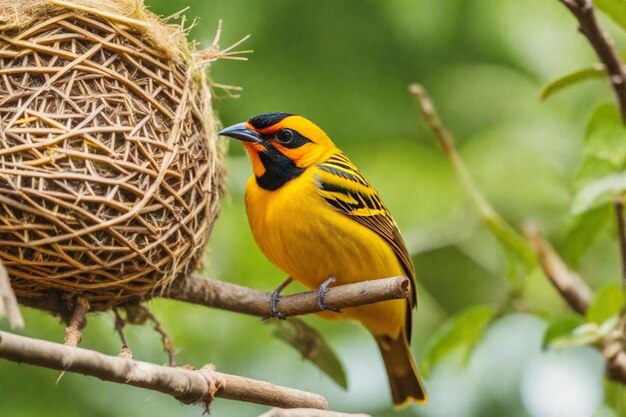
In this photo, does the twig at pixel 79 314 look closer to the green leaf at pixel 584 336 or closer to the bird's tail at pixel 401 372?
the bird's tail at pixel 401 372

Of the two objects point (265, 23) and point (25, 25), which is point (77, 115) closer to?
point (25, 25)

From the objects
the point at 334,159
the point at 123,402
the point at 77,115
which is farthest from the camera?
the point at 123,402

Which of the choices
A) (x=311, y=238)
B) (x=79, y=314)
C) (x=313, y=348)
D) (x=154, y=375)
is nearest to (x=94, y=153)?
(x=79, y=314)

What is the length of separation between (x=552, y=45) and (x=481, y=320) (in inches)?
105

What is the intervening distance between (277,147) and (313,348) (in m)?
0.88

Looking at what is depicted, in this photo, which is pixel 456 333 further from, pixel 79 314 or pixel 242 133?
pixel 79 314

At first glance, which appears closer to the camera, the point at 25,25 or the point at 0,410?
the point at 25,25

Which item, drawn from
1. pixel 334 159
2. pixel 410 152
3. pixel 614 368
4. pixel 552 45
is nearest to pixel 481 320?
pixel 614 368

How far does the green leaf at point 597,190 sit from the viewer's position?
373 cm

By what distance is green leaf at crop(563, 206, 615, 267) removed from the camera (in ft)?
14.0

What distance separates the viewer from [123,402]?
4930mm

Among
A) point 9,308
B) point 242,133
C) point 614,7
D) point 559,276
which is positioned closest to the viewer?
point 9,308

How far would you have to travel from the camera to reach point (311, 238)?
4008 mm

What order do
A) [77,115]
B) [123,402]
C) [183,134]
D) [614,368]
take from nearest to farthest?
1. [77,115]
2. [183,134]
3. [614,368]
4. [123,402]
